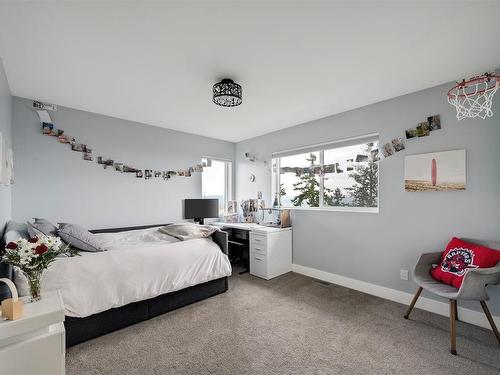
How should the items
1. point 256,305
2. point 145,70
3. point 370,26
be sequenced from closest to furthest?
point 370,26, point 145,70, point 256,305

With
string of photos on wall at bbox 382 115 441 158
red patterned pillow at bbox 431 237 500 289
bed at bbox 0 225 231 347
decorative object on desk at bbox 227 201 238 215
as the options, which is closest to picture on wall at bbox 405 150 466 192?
string of photos on wall at bbox 382 115 441 158

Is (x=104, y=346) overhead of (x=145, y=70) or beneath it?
beneath

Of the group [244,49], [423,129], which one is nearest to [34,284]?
[244,49]

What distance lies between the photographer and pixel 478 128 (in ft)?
7.40

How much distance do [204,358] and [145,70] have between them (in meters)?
2.46

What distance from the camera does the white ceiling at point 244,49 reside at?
1496 millimetres

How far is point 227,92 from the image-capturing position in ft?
7.17

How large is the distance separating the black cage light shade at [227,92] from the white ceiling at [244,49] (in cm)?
9

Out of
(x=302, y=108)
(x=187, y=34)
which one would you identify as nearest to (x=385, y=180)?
(x=302, y=108)

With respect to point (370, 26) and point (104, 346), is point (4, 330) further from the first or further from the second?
point (370, 26)

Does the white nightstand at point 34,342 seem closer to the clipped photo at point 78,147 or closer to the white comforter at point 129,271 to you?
the white comforter at point 129,271

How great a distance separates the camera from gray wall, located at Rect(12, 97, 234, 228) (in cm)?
282

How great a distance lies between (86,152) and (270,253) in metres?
2.90

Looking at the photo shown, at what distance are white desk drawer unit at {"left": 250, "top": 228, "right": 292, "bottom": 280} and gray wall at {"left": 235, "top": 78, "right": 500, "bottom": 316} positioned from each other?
17 centimetres
